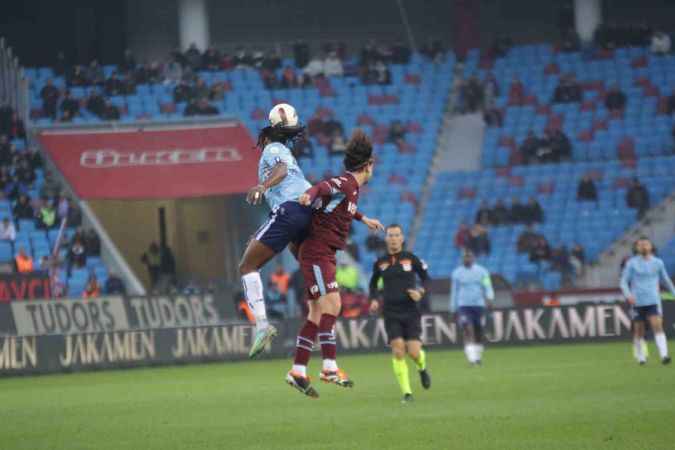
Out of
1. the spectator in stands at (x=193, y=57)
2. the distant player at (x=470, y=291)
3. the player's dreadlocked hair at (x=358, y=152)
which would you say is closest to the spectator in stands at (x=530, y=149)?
the spectator in stands at (x=193, y=57)

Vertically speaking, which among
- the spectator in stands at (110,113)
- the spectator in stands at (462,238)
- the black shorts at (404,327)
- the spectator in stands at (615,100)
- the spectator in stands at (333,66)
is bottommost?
the black shorts at (404,327)

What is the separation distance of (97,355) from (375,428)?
16.0 metres

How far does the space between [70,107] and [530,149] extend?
41.7 feet

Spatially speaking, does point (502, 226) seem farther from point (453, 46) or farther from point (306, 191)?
point (306, 191)

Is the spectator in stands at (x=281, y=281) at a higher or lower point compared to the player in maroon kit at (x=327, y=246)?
higher

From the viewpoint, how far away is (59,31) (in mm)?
43312

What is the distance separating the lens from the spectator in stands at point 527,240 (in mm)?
34688

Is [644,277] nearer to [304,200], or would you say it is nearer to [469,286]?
[469,286]

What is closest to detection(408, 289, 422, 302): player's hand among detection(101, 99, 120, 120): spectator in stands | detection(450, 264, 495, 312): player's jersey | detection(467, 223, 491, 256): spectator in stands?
detection(450, 264, 495, 312): player's jersey

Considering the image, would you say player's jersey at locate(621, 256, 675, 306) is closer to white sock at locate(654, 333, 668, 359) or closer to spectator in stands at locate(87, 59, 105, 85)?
white sock at locate(654, 333, 668, 359)

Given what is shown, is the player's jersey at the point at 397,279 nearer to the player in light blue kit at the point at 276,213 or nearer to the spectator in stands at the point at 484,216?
the player in light blue kit at the point at 276,213

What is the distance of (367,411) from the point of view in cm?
1412

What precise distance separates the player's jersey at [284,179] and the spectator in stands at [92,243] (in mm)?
22163

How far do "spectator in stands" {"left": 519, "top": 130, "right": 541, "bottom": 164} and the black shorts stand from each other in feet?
72.6
